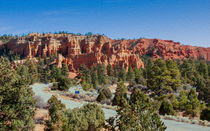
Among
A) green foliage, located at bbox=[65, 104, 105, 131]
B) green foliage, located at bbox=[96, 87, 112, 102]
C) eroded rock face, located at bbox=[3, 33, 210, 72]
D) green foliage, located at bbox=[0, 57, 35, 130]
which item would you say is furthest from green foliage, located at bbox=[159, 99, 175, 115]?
eroded rock face, located at bbox=[3, 33, 210, 72]

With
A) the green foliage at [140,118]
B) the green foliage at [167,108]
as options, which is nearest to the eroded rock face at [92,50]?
the green foliage at [167,108]

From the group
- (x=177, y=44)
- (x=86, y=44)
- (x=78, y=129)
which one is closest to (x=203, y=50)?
(x=177, y=44)

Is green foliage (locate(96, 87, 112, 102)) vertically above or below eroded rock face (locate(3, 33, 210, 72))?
below

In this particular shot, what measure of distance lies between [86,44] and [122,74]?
49365mm

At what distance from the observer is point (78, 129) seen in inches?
361

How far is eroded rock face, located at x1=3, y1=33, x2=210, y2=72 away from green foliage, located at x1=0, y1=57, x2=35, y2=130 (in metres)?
68.6

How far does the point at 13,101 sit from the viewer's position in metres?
8.75

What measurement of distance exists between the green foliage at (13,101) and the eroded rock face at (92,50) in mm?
68590

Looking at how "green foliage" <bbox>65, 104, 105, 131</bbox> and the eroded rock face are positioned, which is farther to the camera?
the eroded rock face

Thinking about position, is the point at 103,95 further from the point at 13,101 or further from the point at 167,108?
the point at 13,101

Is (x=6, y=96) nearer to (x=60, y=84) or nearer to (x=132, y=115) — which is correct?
(x=132, y=115)

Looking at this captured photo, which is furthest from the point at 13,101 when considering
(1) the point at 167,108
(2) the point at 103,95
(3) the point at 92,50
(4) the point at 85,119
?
(3) the point at 92,50

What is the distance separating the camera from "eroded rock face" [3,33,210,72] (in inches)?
3275

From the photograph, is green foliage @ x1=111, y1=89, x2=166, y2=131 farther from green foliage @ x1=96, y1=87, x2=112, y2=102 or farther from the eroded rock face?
the eroded rock face
